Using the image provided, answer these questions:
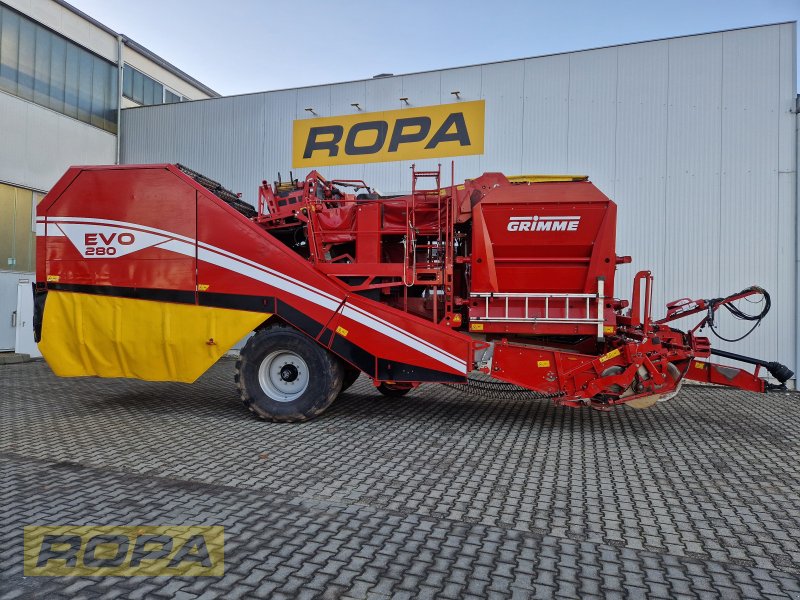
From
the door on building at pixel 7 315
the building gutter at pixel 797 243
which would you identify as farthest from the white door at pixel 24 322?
the building gutter at pixel 797 243

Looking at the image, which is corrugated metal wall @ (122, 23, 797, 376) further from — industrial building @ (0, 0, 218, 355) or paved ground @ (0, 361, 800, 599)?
industrial building @ (0, 0, 218, 355)

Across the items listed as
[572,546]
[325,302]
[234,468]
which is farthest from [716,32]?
[234,468]

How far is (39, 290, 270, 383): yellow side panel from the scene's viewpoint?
619 centimetres

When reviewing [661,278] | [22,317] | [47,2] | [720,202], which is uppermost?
[47,2]

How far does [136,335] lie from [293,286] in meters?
1.98

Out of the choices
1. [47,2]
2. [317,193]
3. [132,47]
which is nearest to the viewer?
[317,193]

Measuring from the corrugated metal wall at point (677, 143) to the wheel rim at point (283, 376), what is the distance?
21.3ft

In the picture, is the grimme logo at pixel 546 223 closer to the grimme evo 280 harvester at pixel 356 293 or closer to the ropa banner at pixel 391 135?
the grimme evo 280 harvester at pixel 356 293

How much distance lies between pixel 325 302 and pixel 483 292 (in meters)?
1.80

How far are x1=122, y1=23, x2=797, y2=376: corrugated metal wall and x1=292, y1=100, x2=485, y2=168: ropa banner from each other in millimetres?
253

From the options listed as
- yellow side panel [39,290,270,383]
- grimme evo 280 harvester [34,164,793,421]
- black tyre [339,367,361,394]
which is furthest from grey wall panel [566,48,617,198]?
yellow side panel [39,290,270,383]

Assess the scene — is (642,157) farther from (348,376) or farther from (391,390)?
A: (348,376)

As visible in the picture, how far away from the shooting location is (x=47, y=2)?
→ 12922 mm

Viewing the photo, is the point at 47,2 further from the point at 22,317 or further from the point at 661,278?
the point at 661,278
